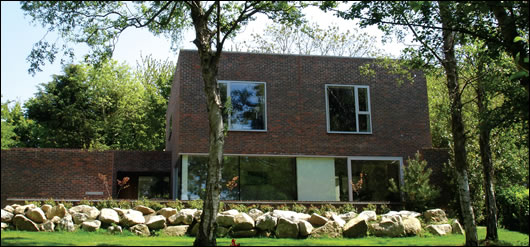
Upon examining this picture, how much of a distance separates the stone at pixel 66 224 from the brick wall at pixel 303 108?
540cm

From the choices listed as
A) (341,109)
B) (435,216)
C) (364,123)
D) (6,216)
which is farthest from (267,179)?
(6,216)

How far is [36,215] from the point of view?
45.2ft

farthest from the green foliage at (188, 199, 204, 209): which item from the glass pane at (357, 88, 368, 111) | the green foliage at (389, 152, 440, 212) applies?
the glass pane at (357, 88, 368, 111)

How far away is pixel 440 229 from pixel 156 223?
319 inches

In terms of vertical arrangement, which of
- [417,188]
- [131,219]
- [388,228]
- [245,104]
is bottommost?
[388,228]

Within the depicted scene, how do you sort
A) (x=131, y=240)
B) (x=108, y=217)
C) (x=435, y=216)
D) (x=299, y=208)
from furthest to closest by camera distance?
(x=299, y=208) → (x=435, y=216) → (x=108, y=217) → (x=131, y=240)

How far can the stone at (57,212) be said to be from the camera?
557 inches

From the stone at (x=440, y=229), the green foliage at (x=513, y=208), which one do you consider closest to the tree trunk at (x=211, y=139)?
the stone at (x=440, y=229)

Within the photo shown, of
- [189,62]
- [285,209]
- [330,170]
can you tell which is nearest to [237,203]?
[285,209]

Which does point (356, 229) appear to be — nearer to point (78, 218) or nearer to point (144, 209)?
point (144, 209)

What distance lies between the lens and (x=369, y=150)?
2000 centimetres

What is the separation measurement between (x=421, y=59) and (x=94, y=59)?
8834mm

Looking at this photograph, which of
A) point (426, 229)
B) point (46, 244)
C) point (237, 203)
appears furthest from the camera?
point (237, 203)

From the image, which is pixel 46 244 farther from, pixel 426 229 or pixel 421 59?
pixel 426 229
